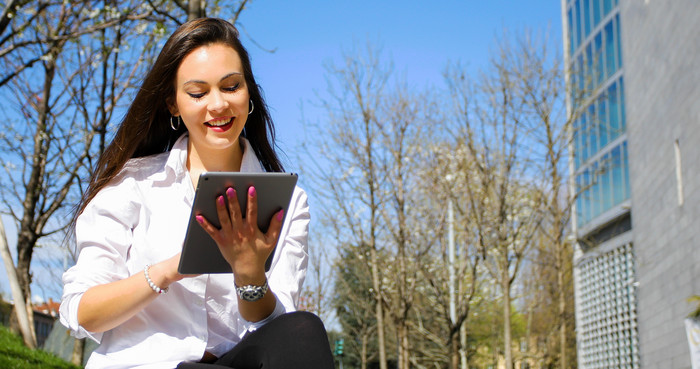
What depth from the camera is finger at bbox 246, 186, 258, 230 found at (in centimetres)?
172

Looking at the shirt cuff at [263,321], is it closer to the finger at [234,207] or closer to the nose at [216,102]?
the finger at [234,207]

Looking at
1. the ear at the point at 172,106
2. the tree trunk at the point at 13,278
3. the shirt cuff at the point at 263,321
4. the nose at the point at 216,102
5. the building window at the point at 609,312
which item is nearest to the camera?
the shirt cuff at the point at 263,321

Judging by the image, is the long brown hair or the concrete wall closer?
the long brown hair

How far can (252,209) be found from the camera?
1.75 m

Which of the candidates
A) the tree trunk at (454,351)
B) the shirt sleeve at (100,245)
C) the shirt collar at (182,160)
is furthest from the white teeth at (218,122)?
the tree trunk at (454,351)

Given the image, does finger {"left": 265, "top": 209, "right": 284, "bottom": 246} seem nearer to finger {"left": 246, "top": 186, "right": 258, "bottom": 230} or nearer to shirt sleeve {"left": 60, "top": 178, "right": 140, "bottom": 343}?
finger {"left": 246, "top": 186, "right": 258, "bottom": 230}

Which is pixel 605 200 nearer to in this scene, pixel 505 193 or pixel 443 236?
pixel 443 236

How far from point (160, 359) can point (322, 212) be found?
15403 mm

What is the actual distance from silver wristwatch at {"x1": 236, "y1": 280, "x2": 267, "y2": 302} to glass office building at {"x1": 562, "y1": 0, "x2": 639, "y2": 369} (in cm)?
1903

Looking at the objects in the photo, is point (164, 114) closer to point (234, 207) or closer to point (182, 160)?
point (182, 160)

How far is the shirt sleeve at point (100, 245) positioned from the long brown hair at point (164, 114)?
0.30ft

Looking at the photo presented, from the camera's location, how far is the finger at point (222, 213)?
1703mm

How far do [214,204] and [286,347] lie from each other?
40cm


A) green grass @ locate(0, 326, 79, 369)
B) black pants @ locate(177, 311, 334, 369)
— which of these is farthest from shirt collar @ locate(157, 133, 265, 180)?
green grass @ locate(0, 326, 79, 369)
